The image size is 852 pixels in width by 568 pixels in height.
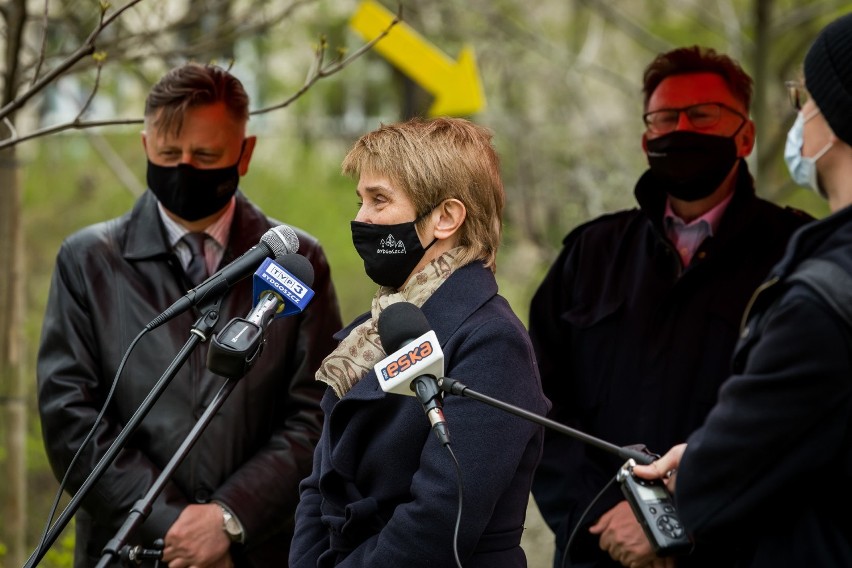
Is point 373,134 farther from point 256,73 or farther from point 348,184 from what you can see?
point 348,184

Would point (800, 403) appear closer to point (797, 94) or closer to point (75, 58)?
point (797, 94)

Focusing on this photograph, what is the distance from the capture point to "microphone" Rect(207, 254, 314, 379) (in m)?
2.72

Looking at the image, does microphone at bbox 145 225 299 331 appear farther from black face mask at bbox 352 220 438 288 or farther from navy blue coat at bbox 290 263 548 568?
navy blue coat at bbox 290 263 548 568

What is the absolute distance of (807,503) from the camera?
228cm

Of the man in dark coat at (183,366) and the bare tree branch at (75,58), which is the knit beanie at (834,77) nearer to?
the bare tree branch at (75,58)

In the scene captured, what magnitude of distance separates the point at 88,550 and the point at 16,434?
2343mm

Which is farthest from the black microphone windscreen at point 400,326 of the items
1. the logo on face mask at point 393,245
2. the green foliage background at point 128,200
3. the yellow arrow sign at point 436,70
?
the green foliage background at point 128,200

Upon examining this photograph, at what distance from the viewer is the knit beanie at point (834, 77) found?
2.27 meters

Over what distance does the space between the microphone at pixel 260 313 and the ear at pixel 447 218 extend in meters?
0.38

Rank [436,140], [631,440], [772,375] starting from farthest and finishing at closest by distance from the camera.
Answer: [631,440] → [436,140] → [772,375]

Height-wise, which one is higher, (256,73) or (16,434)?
(256,73)

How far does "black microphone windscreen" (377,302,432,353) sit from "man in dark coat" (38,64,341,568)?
1.51 metres

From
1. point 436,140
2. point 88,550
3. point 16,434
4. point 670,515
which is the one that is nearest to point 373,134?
point 436,140

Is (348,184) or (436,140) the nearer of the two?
(436,140)
